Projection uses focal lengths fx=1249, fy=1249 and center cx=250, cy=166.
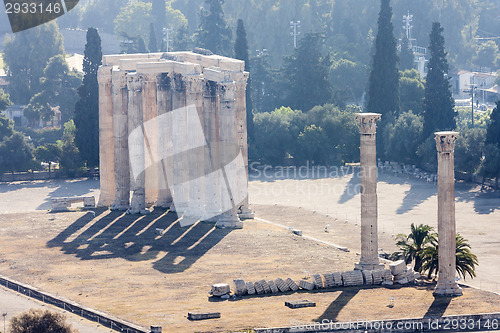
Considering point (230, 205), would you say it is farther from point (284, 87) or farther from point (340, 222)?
point (284, 87)

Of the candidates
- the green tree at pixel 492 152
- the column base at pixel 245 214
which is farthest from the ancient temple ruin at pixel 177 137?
the green tree at pixel 492 152

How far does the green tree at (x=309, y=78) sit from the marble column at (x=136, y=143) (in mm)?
58130

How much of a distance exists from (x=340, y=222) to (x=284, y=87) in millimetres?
65257

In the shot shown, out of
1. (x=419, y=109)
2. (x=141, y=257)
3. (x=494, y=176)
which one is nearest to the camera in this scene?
(x=141, y=257)

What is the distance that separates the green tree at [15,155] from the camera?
141750mm

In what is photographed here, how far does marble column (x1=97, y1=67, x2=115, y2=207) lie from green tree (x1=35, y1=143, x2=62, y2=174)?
105 ft

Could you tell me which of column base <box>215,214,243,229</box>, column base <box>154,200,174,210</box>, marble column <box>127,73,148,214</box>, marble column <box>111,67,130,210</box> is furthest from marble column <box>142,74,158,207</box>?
column base <box>215,214,243,229</box>

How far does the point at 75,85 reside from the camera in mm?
184625

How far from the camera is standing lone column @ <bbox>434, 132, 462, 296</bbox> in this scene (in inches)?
3179

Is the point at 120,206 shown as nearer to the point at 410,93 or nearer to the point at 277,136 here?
the point at 277,136

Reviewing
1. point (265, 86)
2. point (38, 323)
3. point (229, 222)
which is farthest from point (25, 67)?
point (38, 323)

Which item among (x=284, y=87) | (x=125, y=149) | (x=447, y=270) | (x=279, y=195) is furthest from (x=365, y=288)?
(x=284, y=87)

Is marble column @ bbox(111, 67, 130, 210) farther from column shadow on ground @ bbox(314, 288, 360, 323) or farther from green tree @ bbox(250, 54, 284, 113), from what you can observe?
green tree @ bbox(250, 54, 284, 113)

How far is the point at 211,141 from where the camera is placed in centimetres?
10662
